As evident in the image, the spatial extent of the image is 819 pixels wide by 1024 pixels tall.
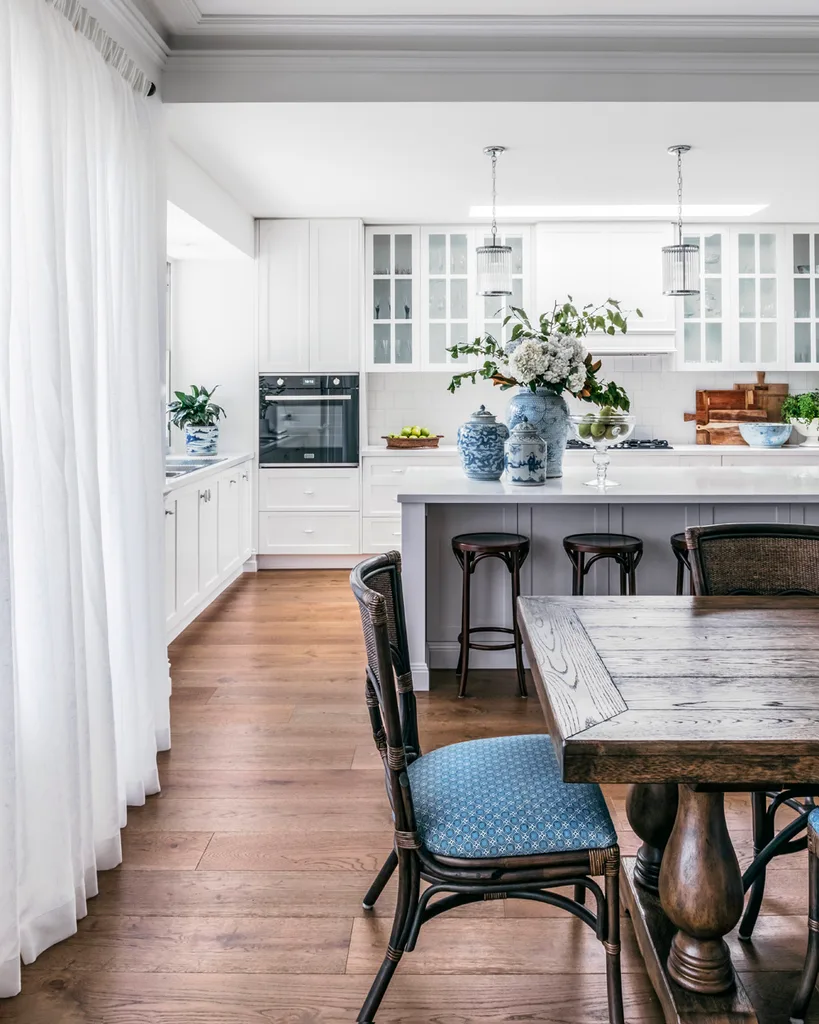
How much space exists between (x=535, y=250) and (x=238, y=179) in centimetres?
241

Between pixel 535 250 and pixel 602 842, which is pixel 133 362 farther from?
pixel 535 250

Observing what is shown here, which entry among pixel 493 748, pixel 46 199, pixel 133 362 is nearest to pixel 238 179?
pixel 133 362

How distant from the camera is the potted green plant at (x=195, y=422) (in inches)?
240

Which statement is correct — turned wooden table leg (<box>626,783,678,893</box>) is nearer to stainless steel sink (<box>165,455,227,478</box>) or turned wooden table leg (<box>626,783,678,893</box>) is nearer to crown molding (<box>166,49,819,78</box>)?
crown molding (<box>166,49,819,78</box>)

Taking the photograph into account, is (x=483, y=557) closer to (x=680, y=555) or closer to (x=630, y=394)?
Result: (x=680, y=555)

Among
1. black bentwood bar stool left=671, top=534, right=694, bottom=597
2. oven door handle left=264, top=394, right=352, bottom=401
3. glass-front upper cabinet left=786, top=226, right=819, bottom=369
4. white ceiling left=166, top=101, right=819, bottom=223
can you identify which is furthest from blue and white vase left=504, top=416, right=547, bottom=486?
glass-front upper cabinet left=786, top=226, right=819, bottom=369

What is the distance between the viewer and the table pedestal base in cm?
169

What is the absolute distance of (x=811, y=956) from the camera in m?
1.68

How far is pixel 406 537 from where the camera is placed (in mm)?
3896

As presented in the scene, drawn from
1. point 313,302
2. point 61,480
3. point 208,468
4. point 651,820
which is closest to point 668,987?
point 651,820

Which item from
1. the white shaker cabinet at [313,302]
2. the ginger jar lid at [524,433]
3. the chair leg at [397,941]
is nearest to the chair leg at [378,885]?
the chair leg at [397,941]

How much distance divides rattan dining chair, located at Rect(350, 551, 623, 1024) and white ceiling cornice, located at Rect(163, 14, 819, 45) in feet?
9.05

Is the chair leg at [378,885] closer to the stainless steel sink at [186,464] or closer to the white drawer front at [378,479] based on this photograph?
the stainless steel sink at [186,464]

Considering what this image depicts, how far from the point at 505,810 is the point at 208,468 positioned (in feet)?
12.6
